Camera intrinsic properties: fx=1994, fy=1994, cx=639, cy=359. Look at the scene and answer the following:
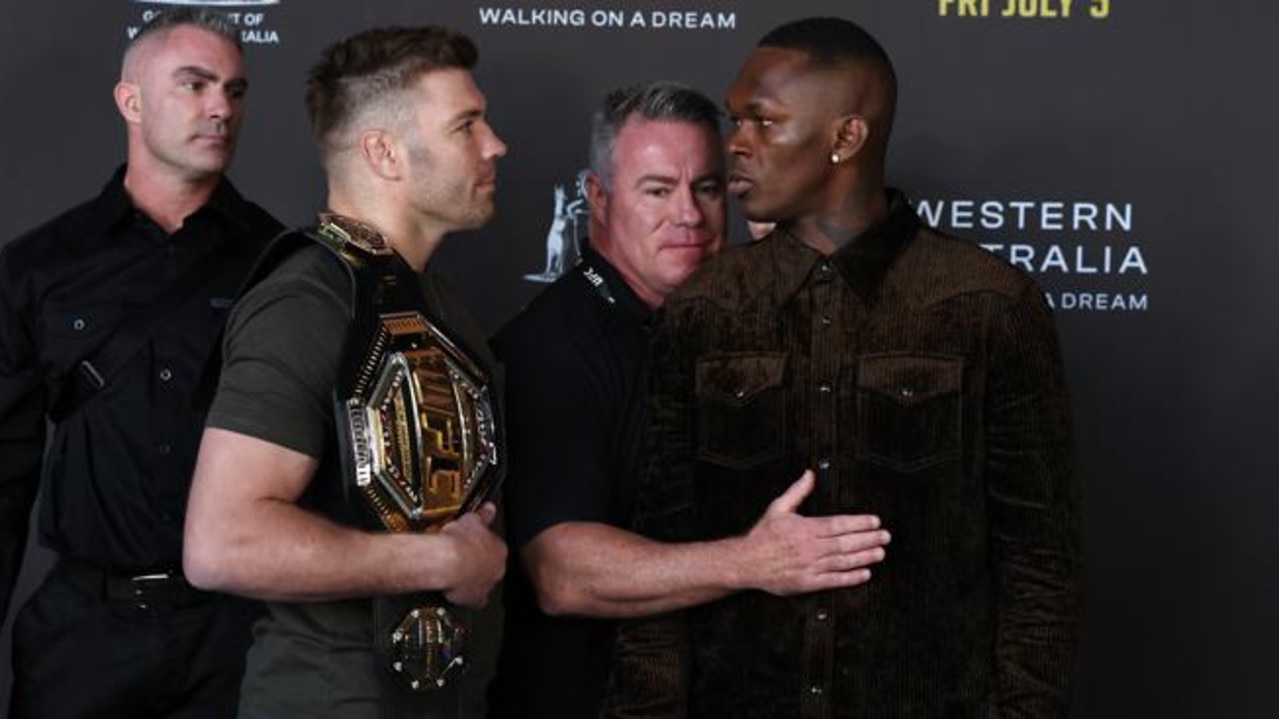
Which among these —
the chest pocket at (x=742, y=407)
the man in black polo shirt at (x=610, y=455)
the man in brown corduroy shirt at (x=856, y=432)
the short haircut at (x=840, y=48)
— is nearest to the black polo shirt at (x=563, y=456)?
the man in black polo shirt at (x=610, y=455)

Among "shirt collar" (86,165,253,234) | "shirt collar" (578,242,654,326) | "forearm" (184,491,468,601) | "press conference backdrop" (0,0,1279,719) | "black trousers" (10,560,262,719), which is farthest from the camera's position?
"press conference backdrop" (0,0,1279,719)

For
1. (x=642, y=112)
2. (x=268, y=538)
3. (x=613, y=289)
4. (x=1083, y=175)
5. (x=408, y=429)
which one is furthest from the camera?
(x=1083, y=175)

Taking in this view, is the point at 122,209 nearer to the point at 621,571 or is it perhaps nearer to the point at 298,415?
the point at 298,415

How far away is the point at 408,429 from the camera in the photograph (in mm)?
2336

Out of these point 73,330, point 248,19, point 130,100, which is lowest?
point 73,330

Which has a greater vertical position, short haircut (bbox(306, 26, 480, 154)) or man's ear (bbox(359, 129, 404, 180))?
short haircut (bbox(306, 26, 480, 154))

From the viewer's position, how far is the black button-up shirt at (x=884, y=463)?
2.29m

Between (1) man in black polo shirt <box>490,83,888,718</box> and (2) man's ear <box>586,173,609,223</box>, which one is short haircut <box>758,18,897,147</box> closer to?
(1) man in black polo shirt <box>490,83,888,718</box>

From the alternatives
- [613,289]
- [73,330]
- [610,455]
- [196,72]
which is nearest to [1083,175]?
[613,289]

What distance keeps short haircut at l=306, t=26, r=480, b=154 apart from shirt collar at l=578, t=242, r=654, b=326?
0.40 metres

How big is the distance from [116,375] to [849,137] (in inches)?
48.6

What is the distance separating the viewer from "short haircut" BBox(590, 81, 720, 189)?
116 inches

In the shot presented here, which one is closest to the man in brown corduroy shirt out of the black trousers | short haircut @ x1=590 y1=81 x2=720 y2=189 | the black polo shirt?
the black polo shirt

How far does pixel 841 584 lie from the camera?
2.35 m
